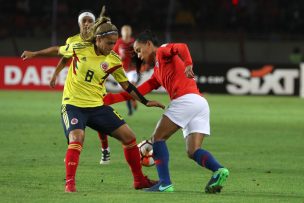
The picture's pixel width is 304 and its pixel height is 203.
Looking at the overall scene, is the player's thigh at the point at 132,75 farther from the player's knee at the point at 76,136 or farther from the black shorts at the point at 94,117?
the player's knee at the point at 76,136

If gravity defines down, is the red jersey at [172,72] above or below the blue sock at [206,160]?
above

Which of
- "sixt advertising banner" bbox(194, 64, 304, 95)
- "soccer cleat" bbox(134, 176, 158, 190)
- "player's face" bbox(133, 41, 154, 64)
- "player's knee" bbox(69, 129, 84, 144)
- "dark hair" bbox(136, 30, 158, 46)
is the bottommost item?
"sixt advertising banner" bbox(194, 64, 304, 95)

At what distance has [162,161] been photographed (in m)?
10.4

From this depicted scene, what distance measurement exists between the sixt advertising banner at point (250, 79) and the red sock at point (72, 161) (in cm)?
2146

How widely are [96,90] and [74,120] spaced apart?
1.70ft

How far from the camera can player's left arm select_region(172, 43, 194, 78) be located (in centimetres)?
984

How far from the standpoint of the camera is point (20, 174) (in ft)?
39.1

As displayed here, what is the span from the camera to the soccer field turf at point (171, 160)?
32.9ft

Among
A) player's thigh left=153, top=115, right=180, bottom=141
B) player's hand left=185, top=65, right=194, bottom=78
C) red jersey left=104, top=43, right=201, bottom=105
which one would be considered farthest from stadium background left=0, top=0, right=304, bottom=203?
player's hand left=185, top=65, right=194, bottom=78

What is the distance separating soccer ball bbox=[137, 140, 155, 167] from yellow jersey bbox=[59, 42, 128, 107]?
1004mm

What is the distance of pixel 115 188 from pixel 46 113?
12.7 metres

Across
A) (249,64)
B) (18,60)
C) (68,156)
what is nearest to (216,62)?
(249,64)

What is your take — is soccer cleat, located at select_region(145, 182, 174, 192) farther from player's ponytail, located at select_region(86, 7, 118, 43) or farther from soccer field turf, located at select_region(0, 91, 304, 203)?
player's ponytail, located at select_region(86, 7, 118, 43)

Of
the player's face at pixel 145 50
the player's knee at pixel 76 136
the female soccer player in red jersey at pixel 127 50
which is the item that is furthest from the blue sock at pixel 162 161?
the female soccer player in red jersey at pixel 127 50
